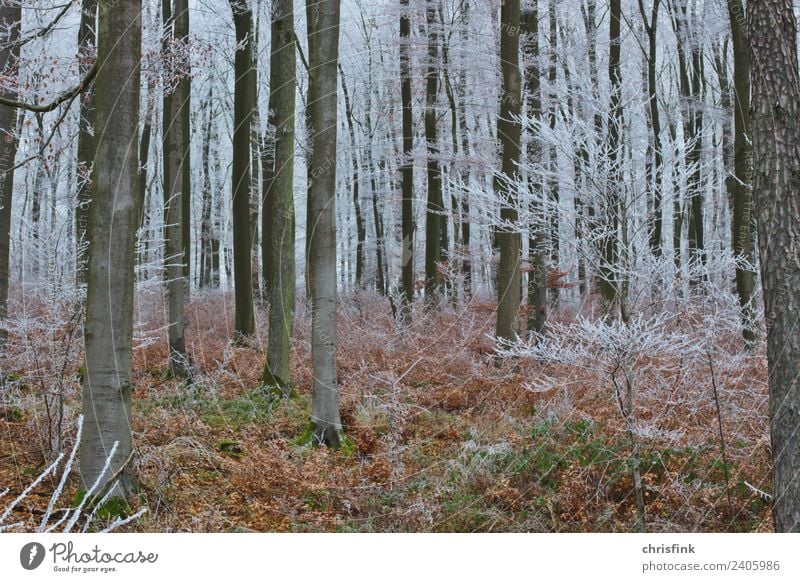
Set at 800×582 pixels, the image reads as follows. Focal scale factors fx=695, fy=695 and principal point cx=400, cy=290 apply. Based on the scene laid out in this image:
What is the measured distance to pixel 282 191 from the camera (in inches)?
422

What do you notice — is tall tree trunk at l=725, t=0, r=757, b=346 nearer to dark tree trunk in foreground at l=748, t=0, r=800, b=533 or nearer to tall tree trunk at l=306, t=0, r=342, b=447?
dark tree trunk in foreground at l=748, t=0, r=800, b=533

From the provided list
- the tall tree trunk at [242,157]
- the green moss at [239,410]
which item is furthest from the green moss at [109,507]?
the tall tree trunk at [242,157]

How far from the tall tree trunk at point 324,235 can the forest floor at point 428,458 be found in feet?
1.48

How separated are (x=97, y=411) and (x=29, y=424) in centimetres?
221

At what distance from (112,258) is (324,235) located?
9.49 ft

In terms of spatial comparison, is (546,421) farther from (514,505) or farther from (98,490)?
(98,490)

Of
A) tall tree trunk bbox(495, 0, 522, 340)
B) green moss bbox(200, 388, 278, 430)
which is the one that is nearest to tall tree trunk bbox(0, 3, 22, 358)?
green moss bbox(200, 388, 278, 430)

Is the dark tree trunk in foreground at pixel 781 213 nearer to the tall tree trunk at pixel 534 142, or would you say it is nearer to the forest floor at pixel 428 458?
the forest floor at pixel 428 458

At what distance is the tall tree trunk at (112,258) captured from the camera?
17.9ft

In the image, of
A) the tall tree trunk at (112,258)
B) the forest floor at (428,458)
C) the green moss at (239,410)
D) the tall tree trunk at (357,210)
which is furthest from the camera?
the tall tree trunk at (357,210)

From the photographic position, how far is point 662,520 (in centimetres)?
582

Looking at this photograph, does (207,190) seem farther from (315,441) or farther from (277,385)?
(315,441)

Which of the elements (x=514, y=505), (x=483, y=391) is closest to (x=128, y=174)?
(x=514, y=505)
